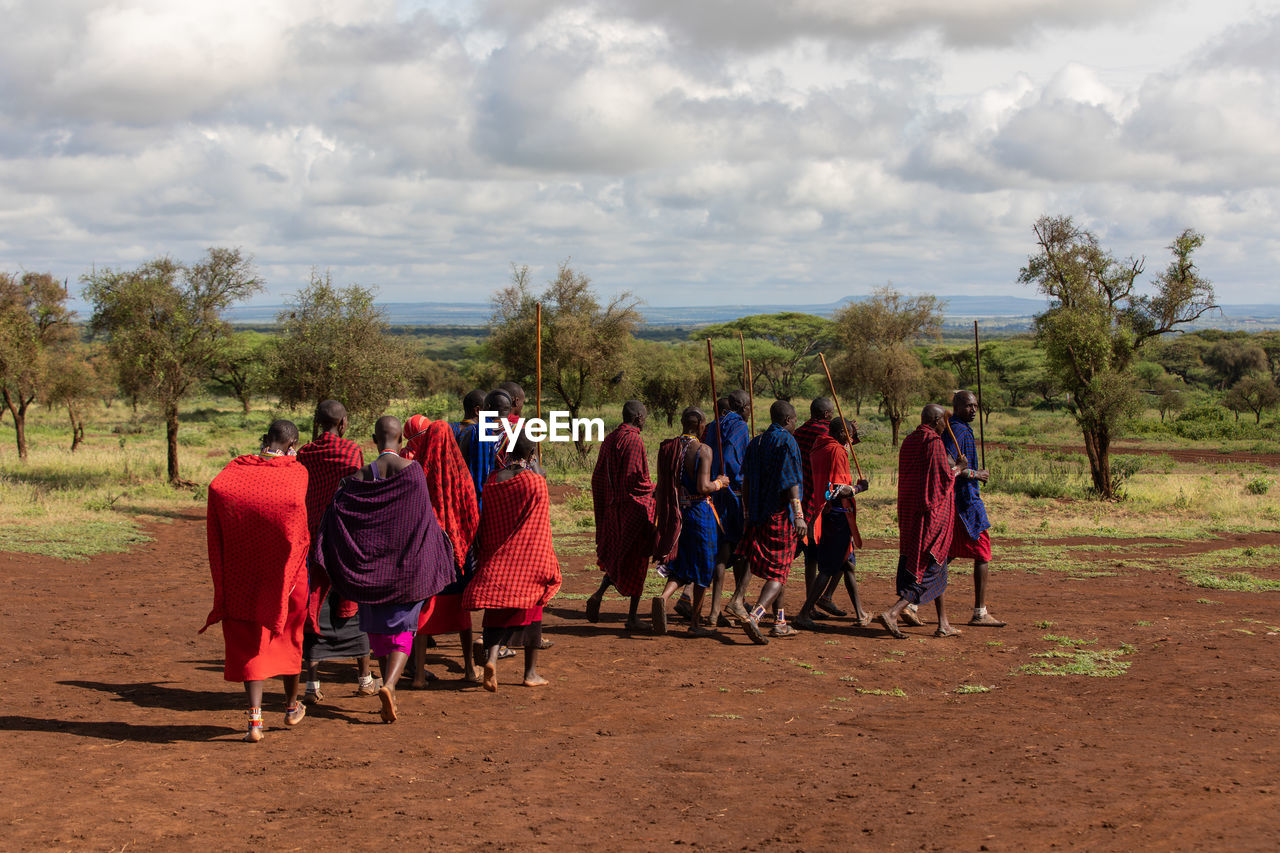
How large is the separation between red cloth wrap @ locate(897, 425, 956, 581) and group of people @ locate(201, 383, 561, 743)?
2944 mm

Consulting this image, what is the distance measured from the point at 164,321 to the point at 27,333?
3884mm

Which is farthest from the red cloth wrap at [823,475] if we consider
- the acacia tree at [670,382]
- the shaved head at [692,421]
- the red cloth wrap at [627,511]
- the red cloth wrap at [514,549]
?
the acacia tree at [670,382]

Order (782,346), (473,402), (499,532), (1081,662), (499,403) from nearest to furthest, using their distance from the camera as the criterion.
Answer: (499,532) → (499,403) → (473,402) → (1081,662) → (782,346)

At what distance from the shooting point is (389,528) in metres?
5.71

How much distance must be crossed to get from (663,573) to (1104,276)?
14611mm

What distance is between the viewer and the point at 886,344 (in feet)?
108

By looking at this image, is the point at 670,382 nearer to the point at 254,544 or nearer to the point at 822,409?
the point at 822,409

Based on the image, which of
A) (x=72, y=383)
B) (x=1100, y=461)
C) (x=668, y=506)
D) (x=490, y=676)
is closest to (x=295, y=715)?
(x=490, y=676)

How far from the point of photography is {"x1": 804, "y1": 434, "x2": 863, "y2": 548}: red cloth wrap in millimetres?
8055

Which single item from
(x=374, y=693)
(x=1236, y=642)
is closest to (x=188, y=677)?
(x=374, y=693)

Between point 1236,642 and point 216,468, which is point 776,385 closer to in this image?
point 216,468

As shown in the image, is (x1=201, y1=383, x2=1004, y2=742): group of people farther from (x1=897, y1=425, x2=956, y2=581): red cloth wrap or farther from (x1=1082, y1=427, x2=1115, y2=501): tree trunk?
(x1=1082, y1=427, x2=1115, y2=501): tree trunk

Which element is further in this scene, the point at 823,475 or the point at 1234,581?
the point at 1234,581

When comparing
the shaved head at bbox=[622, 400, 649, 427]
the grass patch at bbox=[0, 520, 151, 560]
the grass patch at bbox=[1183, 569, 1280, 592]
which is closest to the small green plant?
the shaved head at bbox=[622, 400, 649, 427]
